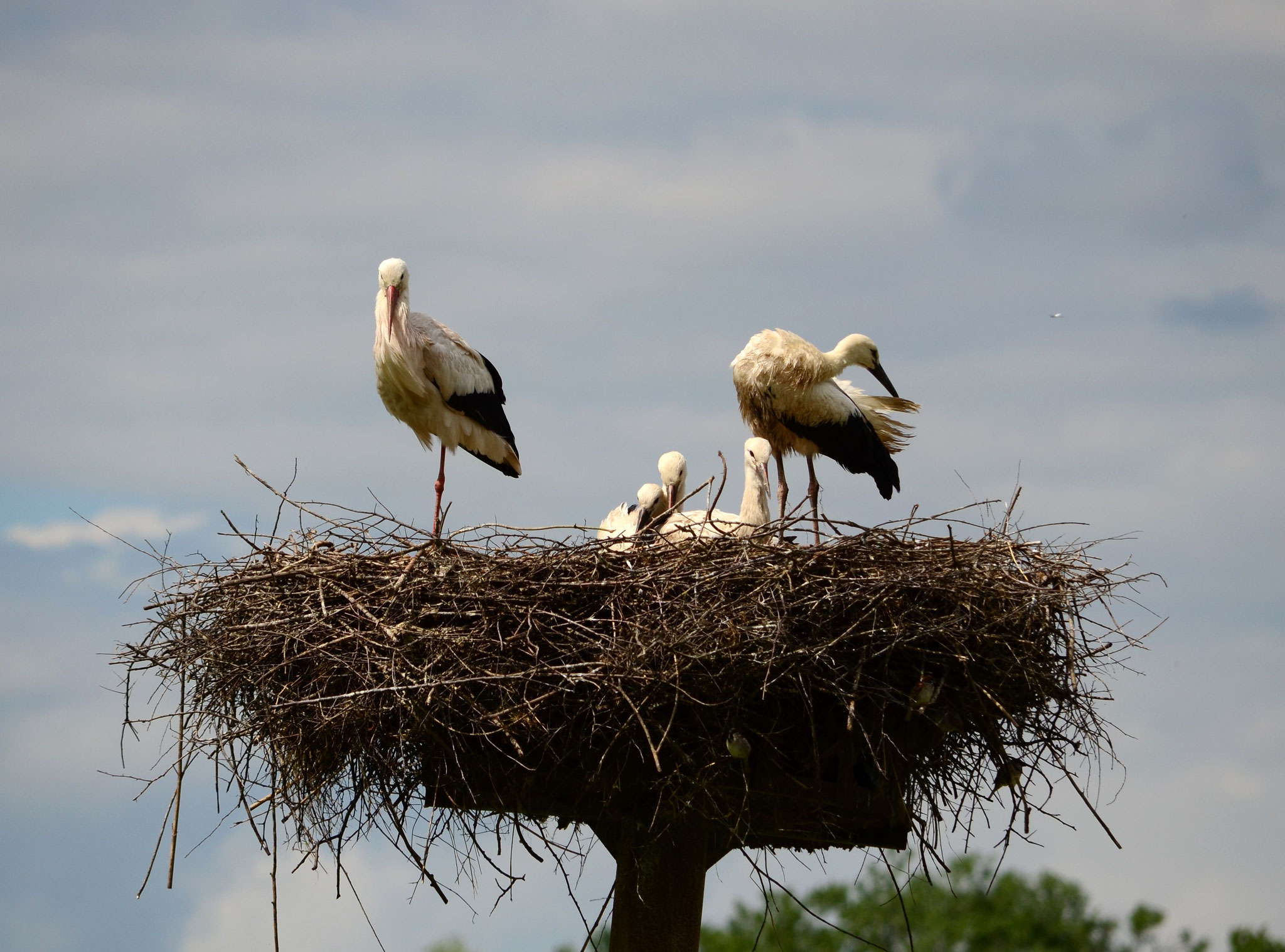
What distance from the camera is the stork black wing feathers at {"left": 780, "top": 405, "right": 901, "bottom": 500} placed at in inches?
300

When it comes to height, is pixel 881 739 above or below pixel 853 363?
below

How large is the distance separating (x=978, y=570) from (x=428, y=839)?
6.44 ft

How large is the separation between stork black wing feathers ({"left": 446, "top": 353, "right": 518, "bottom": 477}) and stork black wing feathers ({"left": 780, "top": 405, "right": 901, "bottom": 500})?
4.66 feet

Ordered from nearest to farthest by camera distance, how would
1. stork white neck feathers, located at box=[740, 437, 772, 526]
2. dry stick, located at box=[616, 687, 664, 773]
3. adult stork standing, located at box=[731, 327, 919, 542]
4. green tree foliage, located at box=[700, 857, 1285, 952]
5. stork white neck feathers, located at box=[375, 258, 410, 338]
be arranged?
dry stick, located at box=[616, 687, 664, 773] → stork white neck feathers, located at box=[740, 437, 772, 526] → stork white neck feathers, located at box=[375, 258, 410, 338] → adult stork standing, located at box=[731, 327, 919, 542] → green tree foliage, located at box=[700, 857, 1285, 952]

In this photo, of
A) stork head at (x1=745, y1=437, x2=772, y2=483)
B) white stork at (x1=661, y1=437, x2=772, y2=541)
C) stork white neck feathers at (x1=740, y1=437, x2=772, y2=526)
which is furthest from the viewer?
stork head at (x1=745, y1=437, x2=772, y2=483)

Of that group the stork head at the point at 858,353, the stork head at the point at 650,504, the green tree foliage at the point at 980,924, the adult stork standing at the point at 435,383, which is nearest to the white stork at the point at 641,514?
the stork head at the point at 650,504

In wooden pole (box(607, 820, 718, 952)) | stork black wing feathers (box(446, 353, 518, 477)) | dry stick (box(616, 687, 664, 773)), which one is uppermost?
stork black wing feathers (box(446, 353, 518, 477))

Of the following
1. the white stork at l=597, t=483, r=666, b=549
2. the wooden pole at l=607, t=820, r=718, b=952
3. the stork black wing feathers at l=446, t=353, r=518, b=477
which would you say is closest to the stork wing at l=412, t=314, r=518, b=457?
the stork black wing feathers at l=446, t=353, r=518, b=477

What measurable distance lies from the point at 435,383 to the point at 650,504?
146 cm

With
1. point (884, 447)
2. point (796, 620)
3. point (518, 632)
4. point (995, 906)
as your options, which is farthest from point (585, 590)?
point (995, 906)

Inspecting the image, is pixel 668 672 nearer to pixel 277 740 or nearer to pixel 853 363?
pixel 277 740

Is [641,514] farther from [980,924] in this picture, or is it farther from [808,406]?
[980,924]

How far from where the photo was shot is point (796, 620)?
454 centimetres

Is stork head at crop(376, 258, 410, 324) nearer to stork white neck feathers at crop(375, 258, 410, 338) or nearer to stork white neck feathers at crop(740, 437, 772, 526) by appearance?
stork white neck feathers at crop(375, 258, 410, 338)
